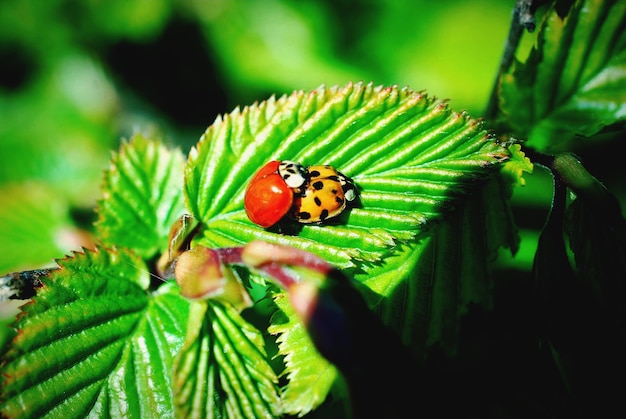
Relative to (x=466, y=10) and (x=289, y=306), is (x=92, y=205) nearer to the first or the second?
(x=289, y=306)

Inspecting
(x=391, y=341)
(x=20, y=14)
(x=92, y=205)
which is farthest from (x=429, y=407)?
(x=20, y=14)

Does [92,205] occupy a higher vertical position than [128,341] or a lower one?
higher

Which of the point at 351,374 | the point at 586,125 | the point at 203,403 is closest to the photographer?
the point at 351,374

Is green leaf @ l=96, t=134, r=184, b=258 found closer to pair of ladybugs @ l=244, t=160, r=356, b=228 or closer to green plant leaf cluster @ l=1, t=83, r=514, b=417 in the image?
green plant leaf cluster @ l=1, t=83, r=514, b=417

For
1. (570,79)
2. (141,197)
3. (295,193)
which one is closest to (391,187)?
(295,193)

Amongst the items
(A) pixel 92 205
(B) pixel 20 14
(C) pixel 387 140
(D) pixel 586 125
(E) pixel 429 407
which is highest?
(B) pixel 20 14

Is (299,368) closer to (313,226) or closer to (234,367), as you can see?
(234,367)

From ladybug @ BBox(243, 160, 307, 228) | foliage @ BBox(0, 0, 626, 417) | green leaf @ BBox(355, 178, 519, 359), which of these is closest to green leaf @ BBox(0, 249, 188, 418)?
foliage @ BBox(0, 0, 626, 417)
